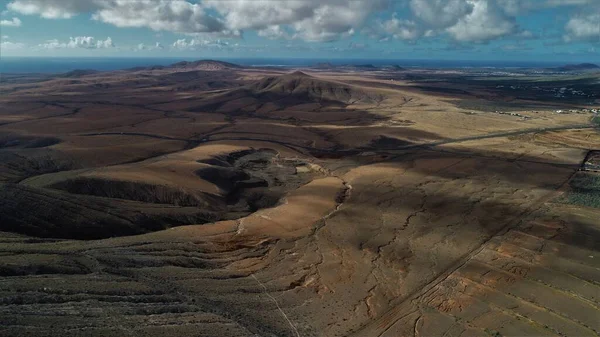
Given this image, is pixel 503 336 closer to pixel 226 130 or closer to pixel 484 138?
pixel 484 138

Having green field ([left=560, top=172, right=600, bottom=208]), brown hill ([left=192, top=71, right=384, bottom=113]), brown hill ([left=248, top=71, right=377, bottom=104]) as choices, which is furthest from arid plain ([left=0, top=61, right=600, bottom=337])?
brown hill ([left=248, top=71, right=377, bottom=104])

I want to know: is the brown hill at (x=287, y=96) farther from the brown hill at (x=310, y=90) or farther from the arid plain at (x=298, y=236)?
the arid plain at (x=298, y=236)

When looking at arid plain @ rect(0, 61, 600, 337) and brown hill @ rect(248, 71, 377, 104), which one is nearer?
arid plain @ rect(0, 61, 600, 337)

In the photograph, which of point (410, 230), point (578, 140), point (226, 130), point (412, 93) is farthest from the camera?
point (412, 93)

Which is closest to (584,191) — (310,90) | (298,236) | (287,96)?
(298,236)

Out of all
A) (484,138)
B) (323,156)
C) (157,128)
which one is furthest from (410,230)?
(157,128)

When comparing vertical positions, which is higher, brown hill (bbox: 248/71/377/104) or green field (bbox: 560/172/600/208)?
brown hill (bbox: 248/71/377/104)

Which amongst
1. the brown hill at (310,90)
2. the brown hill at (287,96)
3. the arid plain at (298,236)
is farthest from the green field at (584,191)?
the brown hill at (310,90)

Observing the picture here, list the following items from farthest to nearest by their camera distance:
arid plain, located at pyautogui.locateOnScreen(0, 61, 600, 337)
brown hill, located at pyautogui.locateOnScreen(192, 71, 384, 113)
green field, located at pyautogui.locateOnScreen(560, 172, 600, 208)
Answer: brown hill, located at pyautogui.locateOnScreen(192, 71, 384, 113), green field, located at pyautogui.locateOnScreen(560, 172, 600, 208), arid plain, located at pyautogui.locateOnScreen(0, 61, 600, 337)

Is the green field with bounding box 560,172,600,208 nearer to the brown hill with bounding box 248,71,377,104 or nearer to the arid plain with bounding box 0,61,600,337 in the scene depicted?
the arid plain with bounding box 0,61,600,337
